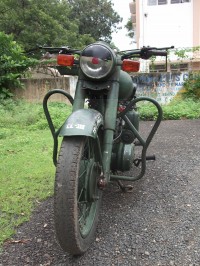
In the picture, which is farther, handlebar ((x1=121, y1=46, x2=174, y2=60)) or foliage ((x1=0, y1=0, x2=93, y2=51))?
foliage ((x1=0, y1=0, x2=93, y2=51))

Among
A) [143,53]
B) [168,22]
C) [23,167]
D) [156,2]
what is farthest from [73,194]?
[156,2]

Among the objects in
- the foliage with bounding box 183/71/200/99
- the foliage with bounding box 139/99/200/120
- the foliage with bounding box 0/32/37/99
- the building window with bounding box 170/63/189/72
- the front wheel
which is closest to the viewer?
the front wheel

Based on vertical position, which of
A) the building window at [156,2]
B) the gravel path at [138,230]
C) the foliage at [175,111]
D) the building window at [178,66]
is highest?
the building window at [156,2]

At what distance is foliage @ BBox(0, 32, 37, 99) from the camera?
9336mm

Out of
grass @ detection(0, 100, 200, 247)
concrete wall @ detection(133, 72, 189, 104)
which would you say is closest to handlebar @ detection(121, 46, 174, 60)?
grass @ detection(0, 100, 200, 247)

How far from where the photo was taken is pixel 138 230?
2.32 meters

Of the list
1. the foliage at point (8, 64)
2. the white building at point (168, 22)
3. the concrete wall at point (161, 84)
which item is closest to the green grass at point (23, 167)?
the foliage at point (8, 64)

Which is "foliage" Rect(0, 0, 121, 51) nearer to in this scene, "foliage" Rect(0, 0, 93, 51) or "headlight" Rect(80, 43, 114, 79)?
"foliage" Rect(0, 0, 93, 51)

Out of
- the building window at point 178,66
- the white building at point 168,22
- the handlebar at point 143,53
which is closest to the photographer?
the handlebar at point 143,53

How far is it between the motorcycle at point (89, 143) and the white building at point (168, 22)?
51.7 feet

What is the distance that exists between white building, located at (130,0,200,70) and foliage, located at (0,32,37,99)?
378 inches

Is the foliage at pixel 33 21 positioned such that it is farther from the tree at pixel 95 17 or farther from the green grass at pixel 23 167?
the green grass at pixel 23 167

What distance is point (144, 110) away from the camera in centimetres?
805

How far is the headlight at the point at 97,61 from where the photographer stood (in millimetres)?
2254
